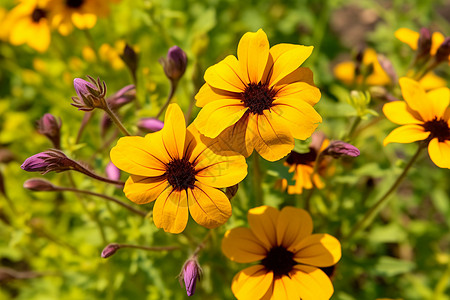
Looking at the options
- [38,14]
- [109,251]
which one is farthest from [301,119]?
[38,14]

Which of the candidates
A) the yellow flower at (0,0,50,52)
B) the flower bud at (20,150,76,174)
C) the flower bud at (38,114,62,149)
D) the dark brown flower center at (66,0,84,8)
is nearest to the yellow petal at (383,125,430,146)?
the flower bud at (20,150,76,174)

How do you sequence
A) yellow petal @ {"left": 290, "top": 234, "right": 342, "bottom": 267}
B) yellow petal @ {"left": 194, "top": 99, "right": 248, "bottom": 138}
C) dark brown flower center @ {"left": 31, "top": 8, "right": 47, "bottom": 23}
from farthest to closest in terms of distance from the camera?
dark brown flower center @ {"left": 31, "top": 8, "right": 47, "bottom": 23}, yellow petal @ {"left": 290, "top": 234, "right": 342, "bottom": 267}, yellow petal @ {"left": 194, "top": 99, "right": 248, "bottom": 138}

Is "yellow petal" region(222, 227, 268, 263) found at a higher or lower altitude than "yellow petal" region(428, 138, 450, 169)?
lower

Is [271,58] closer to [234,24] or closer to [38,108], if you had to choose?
[234,24]

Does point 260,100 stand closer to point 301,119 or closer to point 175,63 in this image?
point 301,119

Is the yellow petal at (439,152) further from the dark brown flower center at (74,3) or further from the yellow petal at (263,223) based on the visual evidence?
the dark brown flower center at (74,3)

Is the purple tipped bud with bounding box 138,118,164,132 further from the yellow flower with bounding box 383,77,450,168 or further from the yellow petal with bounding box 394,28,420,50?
the yellow petal with bounding box 394,28,420,50

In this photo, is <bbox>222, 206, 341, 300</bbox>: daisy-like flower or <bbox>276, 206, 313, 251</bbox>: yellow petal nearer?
<bbox>222, 206, 341, 300</bbox>: daisy-like flower

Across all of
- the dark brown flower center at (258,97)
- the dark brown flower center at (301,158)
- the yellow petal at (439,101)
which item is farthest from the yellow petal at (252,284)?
the yellow petal at (439,101)
